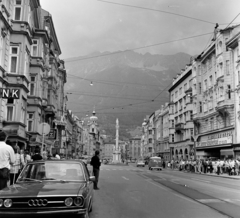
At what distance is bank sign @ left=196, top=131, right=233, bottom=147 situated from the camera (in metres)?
42.5

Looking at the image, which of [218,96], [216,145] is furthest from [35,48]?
[216,145]

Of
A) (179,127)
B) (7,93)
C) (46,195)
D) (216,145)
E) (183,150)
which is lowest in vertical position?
(46,195)

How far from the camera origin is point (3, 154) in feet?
26.9

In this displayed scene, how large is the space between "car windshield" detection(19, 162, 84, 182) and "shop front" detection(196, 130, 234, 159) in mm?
37338

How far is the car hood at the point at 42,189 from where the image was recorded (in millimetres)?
6000

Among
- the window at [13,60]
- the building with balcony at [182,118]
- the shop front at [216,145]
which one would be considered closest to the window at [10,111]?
the window at [13,60]

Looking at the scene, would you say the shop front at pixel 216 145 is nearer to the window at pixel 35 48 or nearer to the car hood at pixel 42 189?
the window at pixel 35 48

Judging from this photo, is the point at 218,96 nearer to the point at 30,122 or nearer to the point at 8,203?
the point at 30,122

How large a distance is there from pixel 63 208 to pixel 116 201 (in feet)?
17.1

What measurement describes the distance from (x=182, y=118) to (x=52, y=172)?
6455 centimetres

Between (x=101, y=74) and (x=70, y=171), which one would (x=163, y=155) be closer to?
(x=70, y=171)

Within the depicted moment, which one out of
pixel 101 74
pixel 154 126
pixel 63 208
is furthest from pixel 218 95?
pixel 101 74

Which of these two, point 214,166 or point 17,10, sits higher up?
point 17,10

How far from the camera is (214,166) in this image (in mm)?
40312
